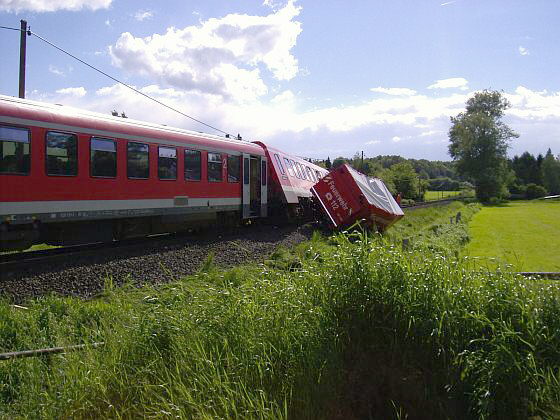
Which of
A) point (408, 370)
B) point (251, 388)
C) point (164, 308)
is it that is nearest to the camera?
point (251, 388)

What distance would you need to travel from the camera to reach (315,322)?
13.1 ft

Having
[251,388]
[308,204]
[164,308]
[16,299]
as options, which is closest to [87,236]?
[16,299]

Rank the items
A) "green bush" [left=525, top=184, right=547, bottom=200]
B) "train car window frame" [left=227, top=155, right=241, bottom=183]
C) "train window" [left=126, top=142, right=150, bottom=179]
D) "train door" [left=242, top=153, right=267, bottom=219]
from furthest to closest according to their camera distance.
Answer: "green bush" [left=525, top=184, right=547, bottom=200]
"train door" [left=242, top=153, right=267, bottom=219]
"train car window frame" [left=227, top=155, right=241, bottom=183]
"train window" [left=126, top=142, right=150, bottom=179]

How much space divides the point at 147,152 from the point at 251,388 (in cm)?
959

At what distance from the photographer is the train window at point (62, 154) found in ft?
31.4

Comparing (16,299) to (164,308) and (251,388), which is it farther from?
(251,388)

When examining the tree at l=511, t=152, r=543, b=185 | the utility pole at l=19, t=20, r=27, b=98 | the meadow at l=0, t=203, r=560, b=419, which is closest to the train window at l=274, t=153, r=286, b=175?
the utility pole at l=19, t=20, r=27, b=98

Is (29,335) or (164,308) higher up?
(164,308)

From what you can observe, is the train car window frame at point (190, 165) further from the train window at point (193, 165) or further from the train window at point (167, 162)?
the train window at point (167, 162)

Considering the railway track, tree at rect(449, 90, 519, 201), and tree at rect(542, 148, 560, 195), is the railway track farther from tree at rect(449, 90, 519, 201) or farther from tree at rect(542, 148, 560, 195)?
tree at rect(542, 148, 560, 195)

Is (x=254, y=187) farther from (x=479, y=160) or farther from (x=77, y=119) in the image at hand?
(x=479, y=160)

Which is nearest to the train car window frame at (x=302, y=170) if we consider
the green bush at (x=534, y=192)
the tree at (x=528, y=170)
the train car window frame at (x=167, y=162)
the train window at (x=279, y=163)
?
the train window at (x=279, y=163)

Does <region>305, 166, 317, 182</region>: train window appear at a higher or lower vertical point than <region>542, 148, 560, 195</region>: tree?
lower

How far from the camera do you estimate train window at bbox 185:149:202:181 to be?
44.2 feet
